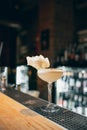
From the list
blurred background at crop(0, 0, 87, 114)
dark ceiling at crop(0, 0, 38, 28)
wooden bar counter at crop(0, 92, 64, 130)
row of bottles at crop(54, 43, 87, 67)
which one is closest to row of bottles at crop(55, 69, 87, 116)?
blurred background at crop(0, 0, 87, 114)

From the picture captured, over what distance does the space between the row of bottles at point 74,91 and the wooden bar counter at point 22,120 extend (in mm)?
2995

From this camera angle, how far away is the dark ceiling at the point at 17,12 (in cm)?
651

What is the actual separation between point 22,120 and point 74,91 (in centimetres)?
344

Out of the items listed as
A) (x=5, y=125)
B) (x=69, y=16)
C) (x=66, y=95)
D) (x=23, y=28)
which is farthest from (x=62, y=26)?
(x=5, y=125)

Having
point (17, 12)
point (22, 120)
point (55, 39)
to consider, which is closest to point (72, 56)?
point (55, 39)

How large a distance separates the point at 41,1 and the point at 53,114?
16.2ft

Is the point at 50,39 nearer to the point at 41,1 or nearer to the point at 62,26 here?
the point at 62,26

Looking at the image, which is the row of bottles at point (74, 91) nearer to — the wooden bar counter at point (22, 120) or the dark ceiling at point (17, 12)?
the dark ceiling at point (17, 12)

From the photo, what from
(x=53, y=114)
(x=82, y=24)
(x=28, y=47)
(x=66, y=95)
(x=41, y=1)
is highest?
(x=41, y=1)

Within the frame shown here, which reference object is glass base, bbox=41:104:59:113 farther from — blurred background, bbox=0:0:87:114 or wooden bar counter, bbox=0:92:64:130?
blurred background, bbox=0:0:87:114

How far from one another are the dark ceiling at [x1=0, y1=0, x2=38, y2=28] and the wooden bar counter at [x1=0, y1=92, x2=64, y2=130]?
17.7ft

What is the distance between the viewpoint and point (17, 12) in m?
7.02

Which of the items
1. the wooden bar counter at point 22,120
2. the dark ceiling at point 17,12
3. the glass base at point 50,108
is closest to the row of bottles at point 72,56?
the dark ceiling at point 17,12

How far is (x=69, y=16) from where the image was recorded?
5855 millimetres
